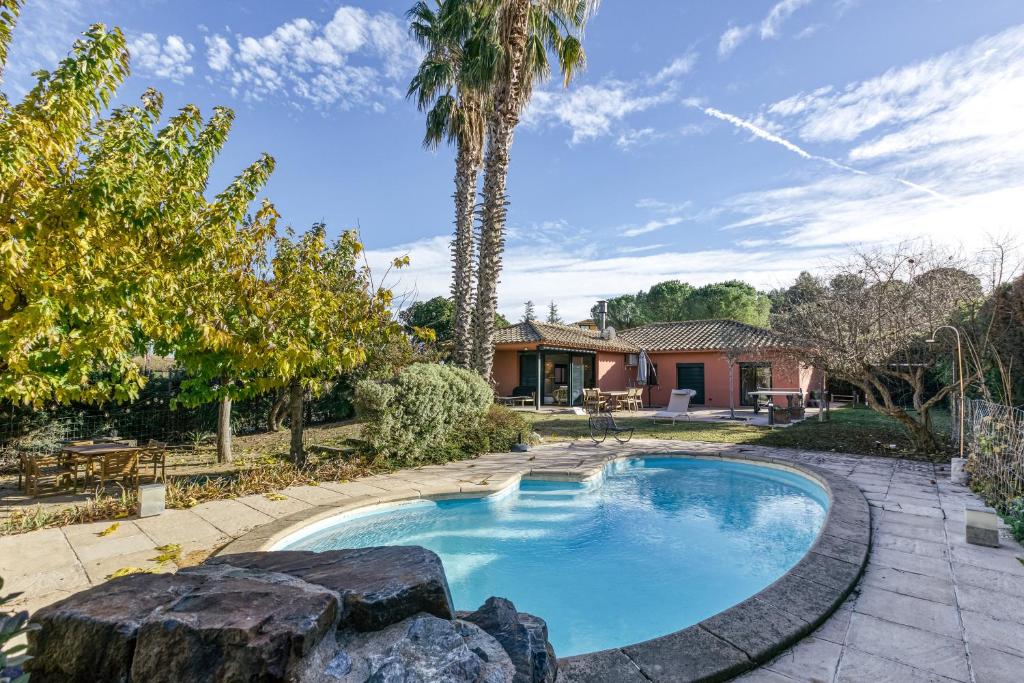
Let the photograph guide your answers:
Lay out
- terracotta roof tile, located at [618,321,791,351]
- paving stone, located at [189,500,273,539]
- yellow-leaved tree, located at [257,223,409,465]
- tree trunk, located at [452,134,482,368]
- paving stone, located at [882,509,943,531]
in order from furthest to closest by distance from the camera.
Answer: terracotta roof tile, located at [618,321,791,351], tree trunk, located at [452,134,482,368], yellow-leaved tree, located at [257,223,409,465], paving stone, located at [882,509,943,531], paving stone, located at [189,500,273,539]

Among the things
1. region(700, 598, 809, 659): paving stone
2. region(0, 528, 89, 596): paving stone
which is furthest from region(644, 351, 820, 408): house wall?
region(0, 528, 89, 596): paving stone

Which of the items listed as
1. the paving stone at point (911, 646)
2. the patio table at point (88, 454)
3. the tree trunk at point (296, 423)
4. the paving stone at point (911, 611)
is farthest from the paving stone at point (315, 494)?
the paving stone at point (911, 611)

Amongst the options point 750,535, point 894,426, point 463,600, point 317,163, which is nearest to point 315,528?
point 463,600

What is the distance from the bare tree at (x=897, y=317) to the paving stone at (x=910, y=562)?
6708 millimetres

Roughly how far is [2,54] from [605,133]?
12148mm

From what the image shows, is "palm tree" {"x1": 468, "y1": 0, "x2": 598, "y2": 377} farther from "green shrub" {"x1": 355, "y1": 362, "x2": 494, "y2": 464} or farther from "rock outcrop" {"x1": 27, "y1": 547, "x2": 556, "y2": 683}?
"rock outcrop" {"x1": 27, "y1": 547, "x2": 556, "y2": 683}

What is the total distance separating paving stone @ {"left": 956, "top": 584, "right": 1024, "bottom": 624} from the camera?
3.28m

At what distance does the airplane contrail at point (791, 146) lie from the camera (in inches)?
440

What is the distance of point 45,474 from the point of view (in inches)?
273

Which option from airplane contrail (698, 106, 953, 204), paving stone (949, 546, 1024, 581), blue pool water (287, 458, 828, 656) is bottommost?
blue pool water (287, 458, 828, 656)

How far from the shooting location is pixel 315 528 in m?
5.45

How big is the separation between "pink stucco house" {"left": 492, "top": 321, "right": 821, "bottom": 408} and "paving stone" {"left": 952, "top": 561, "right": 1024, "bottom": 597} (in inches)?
642

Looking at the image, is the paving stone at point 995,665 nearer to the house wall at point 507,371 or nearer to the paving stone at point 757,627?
the paving stone at point 757,627

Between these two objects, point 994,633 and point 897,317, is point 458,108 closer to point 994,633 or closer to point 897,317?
point 897,317
